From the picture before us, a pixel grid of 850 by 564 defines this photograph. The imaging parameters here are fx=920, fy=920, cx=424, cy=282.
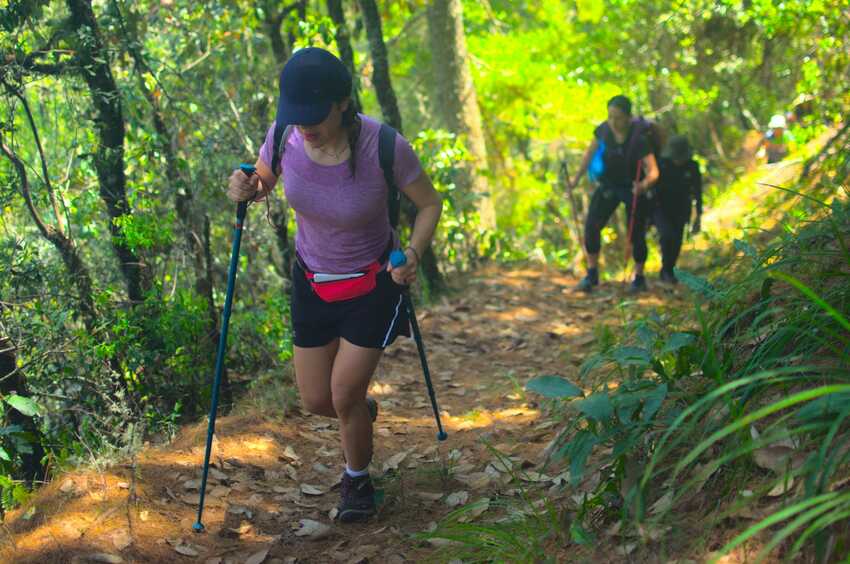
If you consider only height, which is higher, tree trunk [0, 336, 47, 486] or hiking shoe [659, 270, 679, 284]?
tree trunk [0, 336, 47, 486]

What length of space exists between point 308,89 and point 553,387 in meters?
1.73

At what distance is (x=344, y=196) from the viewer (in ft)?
14.7

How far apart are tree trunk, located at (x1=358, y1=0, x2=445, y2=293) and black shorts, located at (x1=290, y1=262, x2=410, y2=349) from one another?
4286mm

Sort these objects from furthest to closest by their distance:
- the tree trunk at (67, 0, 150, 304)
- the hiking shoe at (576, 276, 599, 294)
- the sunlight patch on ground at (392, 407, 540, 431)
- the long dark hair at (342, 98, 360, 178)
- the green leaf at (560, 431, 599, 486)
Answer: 1. the hiking shoe at (576, 276, 599, 294)
2. the sunlight patch on ground at (392, 407, 540, 431)
3. the tree trunk at (67, 0, 150, 304)
4. the long dark hair at (342, 98, 360, 178)
5. the green leaf at (560, 431, 599, 486)

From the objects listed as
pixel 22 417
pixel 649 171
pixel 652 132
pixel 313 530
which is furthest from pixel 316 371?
pixel 652 132

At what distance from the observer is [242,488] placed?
5.39 metres

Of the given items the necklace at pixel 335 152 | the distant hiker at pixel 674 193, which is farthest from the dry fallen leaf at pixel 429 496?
the distant hiker at pixel 674 193

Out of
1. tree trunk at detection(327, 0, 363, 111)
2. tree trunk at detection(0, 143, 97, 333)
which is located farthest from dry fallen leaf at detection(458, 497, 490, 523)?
tree trunk at detection(327, 0, 363, 111)

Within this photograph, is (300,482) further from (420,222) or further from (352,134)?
(352,134)

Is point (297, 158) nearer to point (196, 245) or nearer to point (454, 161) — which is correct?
point (196, 245)

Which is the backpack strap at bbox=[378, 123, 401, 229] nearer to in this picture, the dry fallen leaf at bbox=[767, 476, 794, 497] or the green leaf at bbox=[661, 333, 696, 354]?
the green leaf at bbox=[661, 333, 696, 354]

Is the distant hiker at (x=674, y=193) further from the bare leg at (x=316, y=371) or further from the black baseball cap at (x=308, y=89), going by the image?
the black baseball cap at (x=308, y=89)

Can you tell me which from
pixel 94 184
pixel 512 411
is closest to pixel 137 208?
pixel 94 184

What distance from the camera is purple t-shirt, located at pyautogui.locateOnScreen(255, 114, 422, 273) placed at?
448cm
